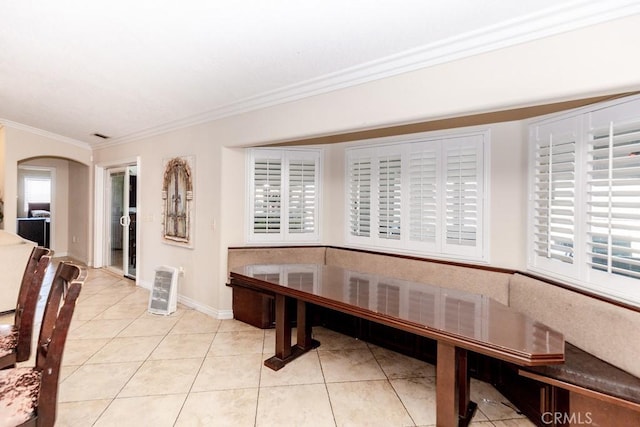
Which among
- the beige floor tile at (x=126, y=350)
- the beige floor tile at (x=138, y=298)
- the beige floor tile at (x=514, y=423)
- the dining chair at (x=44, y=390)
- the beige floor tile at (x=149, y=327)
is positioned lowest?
the beige floor tile at (x=514, y=423)

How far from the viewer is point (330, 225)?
155 inches

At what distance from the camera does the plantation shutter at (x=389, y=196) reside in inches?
133

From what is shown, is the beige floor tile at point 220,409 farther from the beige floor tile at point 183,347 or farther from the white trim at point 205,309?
the white trim at point 205,309

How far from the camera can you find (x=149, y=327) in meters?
3.47

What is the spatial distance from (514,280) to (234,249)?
2.79m

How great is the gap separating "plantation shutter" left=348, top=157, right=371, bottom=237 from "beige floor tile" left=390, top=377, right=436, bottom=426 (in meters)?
1.56

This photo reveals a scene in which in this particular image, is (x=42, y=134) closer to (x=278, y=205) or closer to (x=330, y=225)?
(x=278, y=205)

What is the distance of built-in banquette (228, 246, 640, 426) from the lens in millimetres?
1673

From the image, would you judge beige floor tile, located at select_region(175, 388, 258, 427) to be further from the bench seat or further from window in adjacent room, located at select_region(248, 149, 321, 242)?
window in adjacent room, located at select_region(248, 149, 321, 242)

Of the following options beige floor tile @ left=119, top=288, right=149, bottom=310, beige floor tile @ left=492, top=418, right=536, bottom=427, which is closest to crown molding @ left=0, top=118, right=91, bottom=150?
beige floor tile @ left=119, top=288, right=149, bottom=310

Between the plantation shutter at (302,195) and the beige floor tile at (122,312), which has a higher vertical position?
the plantation shutter at (302,195)

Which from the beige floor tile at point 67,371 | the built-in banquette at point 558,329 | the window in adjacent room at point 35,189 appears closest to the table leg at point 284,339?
the built-in banquette at point 558,329

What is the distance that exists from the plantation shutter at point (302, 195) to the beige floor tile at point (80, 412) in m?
2.36

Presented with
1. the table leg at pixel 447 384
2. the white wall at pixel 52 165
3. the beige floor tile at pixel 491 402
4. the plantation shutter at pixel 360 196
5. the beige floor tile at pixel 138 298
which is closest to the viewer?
the table leg at pixel 447 384
